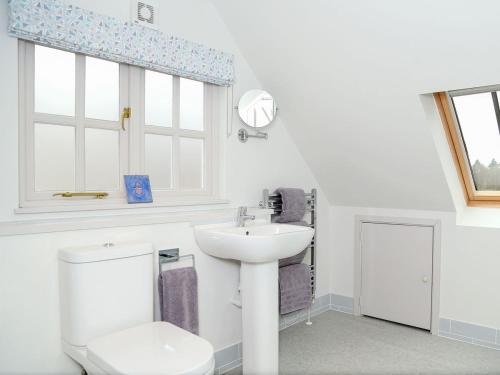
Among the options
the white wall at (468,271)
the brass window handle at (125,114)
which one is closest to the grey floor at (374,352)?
the white wall at (468,271)

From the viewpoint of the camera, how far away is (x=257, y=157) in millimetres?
2824

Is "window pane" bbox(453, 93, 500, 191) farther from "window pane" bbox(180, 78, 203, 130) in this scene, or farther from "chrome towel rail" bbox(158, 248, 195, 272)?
"chrome towel rail" bbox(158, 248, 195, 272)

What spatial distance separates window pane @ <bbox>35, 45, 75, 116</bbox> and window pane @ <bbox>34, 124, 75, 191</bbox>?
0.09 metres

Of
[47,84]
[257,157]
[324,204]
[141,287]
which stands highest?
[47,84]

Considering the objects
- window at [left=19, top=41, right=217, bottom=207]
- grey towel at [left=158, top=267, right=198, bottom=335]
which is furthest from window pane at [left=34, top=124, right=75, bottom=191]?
grey towel at [left=158, top=267, right=198, bottom=335]

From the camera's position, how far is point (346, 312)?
3.46 metres

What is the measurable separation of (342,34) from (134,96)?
1220 mm

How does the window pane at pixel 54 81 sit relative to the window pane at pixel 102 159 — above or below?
above

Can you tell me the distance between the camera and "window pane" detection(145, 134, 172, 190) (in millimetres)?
2316

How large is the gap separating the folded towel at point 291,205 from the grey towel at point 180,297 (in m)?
0.87

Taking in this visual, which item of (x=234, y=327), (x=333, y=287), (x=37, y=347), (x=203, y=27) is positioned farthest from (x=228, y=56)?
(x=333, y=287)

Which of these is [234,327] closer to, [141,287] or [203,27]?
[141,287]

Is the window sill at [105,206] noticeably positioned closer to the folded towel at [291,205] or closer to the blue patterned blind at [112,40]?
the folded towel at [291,205]

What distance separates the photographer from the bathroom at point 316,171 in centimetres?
173
